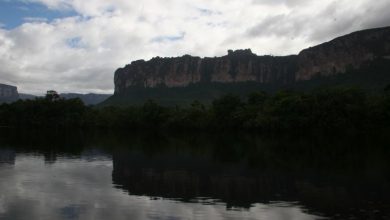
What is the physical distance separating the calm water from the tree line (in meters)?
40.0

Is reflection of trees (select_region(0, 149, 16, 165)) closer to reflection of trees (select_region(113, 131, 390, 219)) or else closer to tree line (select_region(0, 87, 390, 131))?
reflection of trees (select_region(113, 131, 390, 219))

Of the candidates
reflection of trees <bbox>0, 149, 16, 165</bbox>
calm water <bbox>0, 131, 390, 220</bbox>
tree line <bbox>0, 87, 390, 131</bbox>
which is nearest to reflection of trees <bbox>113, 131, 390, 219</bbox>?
calm water <bbox>0, 131, 390, 220</bbox>

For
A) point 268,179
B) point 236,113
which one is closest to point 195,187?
point 268,179

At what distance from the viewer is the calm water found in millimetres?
19109

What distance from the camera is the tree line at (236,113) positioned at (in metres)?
80.4

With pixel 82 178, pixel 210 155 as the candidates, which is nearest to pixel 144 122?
pixel 210 155

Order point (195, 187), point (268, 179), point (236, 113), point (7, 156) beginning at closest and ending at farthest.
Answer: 1. point (195, 187)
2. point (268, 179)
3. point (7, 156)
4. point (236, 113)

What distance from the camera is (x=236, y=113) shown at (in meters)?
98.5

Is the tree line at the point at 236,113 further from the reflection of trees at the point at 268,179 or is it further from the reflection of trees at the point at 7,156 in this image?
the reflection of trees at the point at 7,156

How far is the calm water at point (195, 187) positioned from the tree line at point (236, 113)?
131 feet

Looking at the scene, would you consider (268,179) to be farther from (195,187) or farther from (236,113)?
(236,113)

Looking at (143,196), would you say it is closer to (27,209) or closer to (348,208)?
(27,209)

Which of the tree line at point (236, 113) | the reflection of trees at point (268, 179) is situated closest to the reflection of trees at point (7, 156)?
the reflection of trees at point (268, 179)

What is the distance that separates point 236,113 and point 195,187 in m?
74.0
